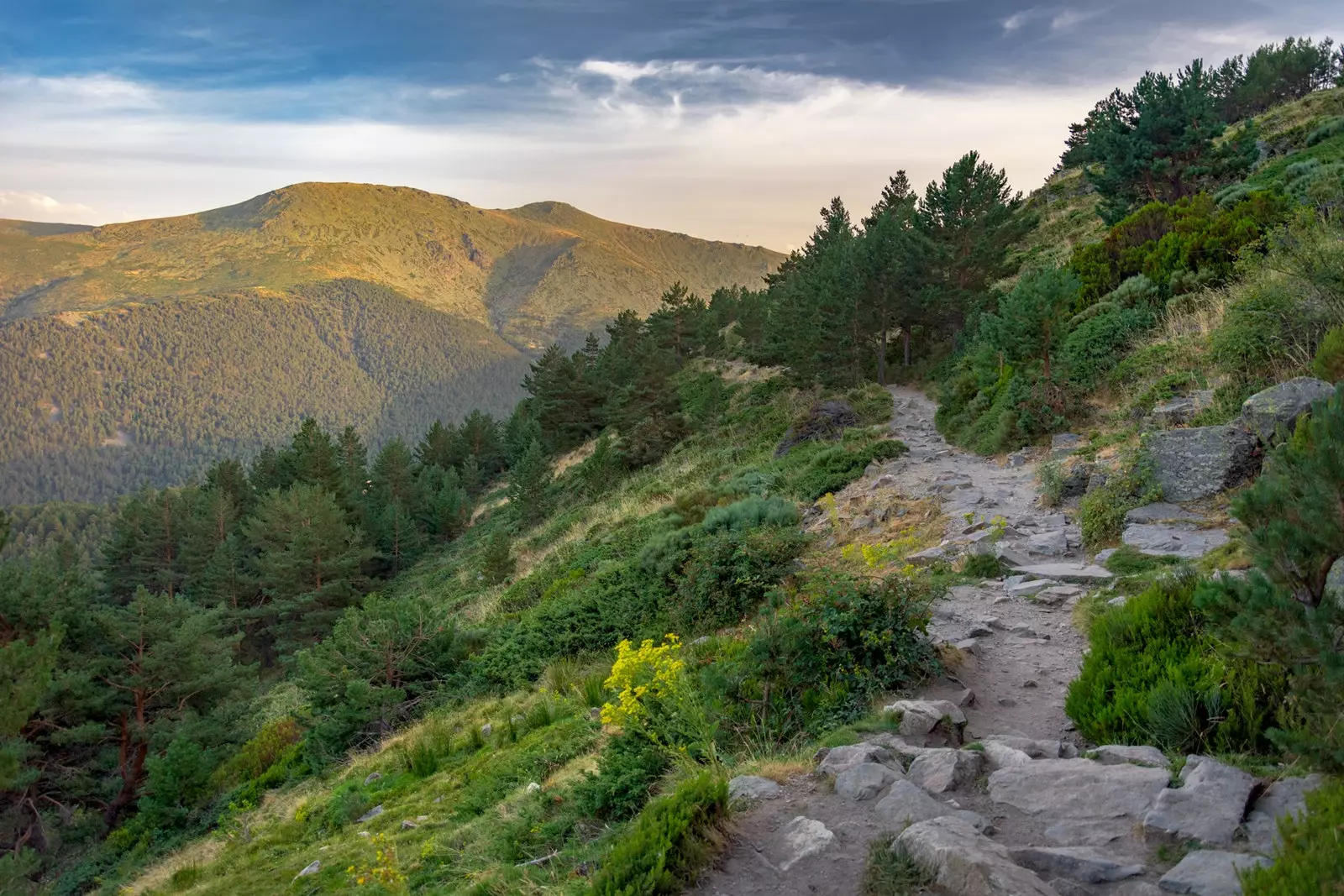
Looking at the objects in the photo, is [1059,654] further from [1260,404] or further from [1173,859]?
[1260,404]

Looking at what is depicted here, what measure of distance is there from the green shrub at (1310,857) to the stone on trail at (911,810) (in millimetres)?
1160

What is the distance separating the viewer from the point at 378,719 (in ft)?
38.3

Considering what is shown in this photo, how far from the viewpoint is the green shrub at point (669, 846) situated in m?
3.39

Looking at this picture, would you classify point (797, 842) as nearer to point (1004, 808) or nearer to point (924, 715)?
point (1004, 808)

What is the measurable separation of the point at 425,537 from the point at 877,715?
4733cm

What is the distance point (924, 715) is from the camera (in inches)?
190

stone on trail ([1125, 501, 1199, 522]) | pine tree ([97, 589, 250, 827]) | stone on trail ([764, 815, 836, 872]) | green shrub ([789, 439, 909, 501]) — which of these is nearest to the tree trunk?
green shrub ([789, 439, 909, 501])

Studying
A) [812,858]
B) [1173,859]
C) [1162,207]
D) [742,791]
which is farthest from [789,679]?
[1162,207]

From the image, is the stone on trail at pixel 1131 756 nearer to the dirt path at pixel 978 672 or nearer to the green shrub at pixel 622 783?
the dirt path at pixel 978 672

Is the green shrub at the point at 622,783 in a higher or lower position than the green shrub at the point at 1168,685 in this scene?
lower

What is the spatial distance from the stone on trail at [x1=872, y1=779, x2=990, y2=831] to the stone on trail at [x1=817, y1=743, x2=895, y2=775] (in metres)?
0.37

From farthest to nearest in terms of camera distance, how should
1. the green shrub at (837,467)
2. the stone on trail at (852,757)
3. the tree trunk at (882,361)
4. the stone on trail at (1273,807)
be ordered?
the tree trunk at (882,361) → the green shrub at (837,467) → the stone on trail at (852,757) → the stone on trail at (1273,807)

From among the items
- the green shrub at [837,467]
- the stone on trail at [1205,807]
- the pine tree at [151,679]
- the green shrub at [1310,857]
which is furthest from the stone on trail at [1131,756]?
the pine tree at [151,679]

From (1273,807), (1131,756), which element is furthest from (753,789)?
(1273,807)
